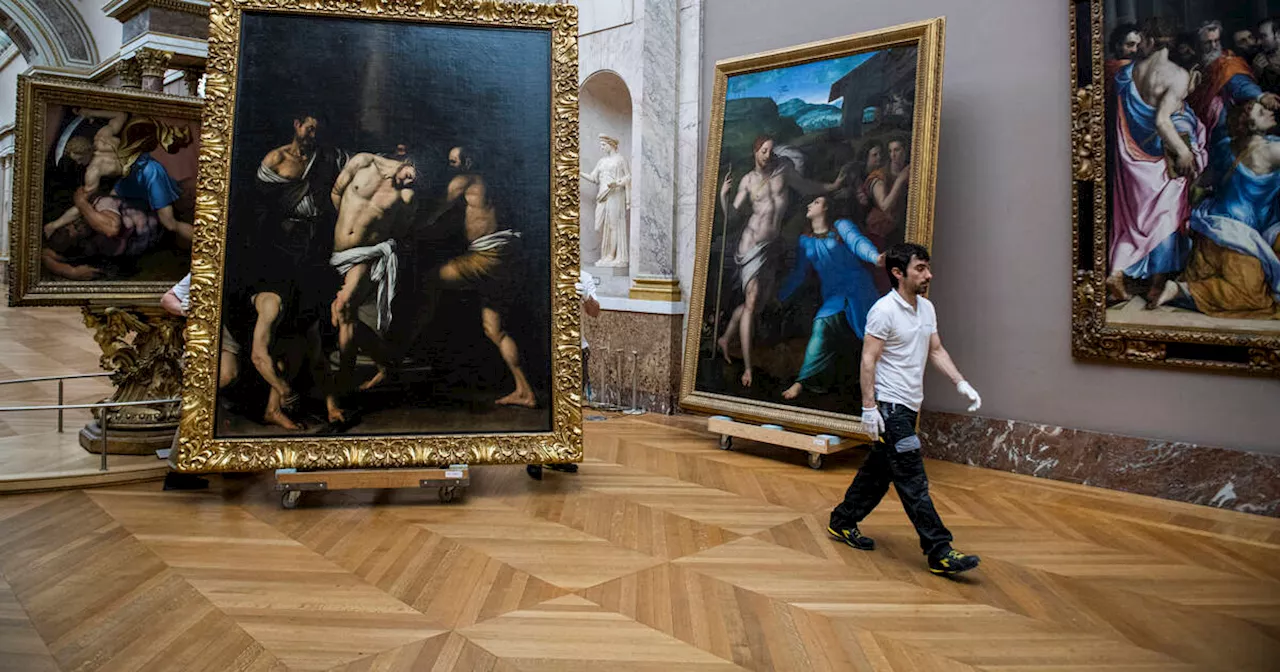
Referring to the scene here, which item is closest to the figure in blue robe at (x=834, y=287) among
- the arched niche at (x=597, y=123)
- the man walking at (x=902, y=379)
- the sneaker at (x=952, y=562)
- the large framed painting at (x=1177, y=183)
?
the large framed painting at (x=1177, y=183)

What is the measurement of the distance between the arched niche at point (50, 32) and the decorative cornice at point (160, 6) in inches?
507

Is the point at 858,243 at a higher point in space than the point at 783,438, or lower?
higher

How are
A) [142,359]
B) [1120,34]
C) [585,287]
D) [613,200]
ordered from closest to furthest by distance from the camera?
[1120,34] → [585,287] → [142,359] → [613,200]

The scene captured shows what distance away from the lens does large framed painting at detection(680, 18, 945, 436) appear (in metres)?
6.42

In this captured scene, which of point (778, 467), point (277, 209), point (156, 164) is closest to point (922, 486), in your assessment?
point (778, 467)

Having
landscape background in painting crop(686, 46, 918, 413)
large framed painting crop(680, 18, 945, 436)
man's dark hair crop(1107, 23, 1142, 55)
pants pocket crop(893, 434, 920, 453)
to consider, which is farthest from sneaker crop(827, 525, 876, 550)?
man's dark hair crop(1107, 23, 1142, 55)

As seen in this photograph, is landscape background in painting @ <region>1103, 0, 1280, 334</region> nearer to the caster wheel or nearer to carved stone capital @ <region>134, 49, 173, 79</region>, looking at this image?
the caster wheel

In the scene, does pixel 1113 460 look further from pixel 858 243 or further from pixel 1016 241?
pixel 858 243

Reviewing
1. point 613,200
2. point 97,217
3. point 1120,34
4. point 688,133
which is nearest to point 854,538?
point 1120,34

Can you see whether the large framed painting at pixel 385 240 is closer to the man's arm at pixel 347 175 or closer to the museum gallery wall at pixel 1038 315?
the man's arm at pixel 347 175

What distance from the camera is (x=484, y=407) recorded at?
18.0 feet

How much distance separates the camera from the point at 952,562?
420cm

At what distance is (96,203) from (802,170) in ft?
17.0

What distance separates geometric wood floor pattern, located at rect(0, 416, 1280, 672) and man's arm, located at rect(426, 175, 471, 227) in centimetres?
181
